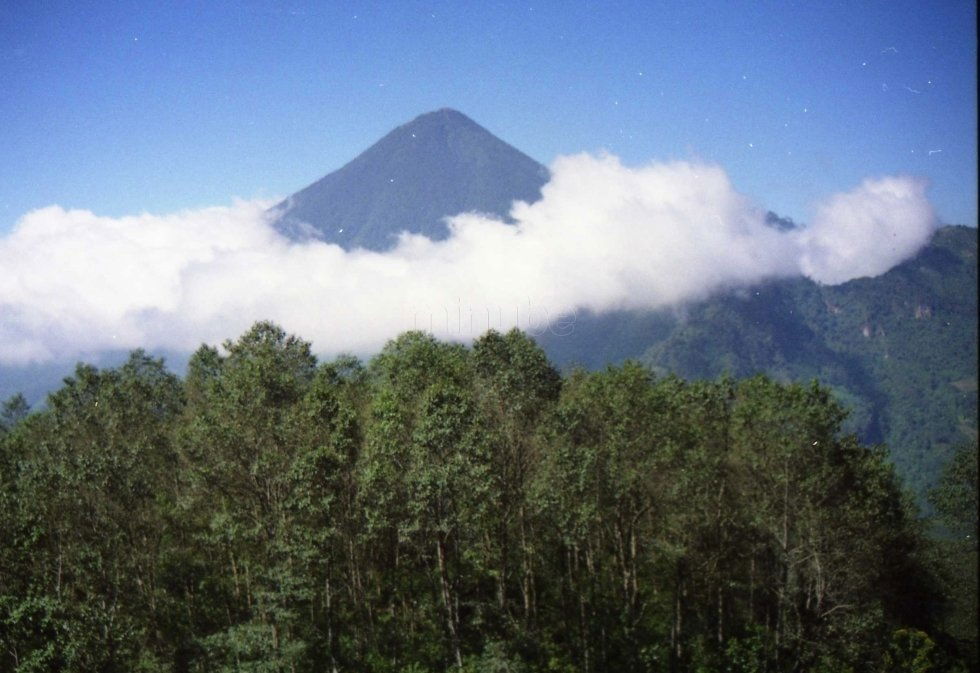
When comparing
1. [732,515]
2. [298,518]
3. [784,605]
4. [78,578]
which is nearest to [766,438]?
[732,515]

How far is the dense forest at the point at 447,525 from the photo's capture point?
20531mm

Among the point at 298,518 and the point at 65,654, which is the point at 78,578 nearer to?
the point at 65,654

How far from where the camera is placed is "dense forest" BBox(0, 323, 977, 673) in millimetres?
20531

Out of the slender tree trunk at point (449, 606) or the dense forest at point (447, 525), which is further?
the slender tree trunk at point (449, 606)

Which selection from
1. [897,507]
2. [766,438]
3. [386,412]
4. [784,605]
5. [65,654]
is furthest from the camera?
[897,507]

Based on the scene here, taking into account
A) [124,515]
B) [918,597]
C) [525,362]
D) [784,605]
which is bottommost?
[918,597]

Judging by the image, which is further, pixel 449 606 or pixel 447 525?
pixel 449 606

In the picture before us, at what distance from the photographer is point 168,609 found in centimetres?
2508

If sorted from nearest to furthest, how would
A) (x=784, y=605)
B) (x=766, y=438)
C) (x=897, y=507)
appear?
(x=766, y=438), (x=784, y=605), (x=897, y=507)

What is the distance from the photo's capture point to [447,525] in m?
21.3

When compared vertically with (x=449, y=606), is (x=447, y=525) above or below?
above

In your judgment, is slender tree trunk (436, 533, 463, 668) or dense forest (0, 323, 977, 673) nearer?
dense forest (0, 323, 977, 673)

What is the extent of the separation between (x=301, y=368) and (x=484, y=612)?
14.0 meters

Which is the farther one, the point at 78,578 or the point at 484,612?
the point at 484,612
